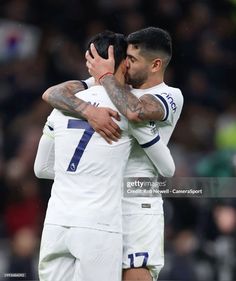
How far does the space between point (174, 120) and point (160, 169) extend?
0.80ft

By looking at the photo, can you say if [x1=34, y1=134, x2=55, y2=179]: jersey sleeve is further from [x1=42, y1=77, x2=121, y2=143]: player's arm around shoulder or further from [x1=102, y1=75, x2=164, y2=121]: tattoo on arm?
[x1=102, y1=75, x2=164, y2=121]: tattoo on arm

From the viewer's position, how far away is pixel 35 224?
24.7 ft

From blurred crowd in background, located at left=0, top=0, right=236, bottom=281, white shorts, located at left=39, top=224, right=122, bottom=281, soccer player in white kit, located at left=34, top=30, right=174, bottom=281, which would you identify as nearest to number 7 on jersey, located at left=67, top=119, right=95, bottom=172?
soccer player in white kit, located at left=34, top=30, right=174, bottom=281

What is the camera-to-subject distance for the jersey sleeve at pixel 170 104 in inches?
175

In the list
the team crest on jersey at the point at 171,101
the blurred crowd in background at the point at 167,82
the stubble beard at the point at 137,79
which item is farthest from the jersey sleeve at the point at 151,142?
the blurred crowd in background at the point at 167,82

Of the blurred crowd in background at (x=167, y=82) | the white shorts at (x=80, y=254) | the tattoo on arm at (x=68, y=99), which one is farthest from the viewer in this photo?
the blurred crowd in background at (x=167, y=82)

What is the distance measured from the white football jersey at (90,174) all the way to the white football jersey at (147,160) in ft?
0.29

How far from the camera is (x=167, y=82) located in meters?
8.64

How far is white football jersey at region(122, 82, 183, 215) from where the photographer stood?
14.7ft

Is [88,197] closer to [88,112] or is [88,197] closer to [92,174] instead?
[92,174]

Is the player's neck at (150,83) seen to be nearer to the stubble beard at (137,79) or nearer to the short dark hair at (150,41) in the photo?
the stubble beard at (137,79)

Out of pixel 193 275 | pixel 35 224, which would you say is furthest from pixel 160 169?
pixel 35 224

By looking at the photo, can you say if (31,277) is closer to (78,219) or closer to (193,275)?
(193,275)

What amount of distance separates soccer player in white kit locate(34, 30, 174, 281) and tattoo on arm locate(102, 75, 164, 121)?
6 centimetres
